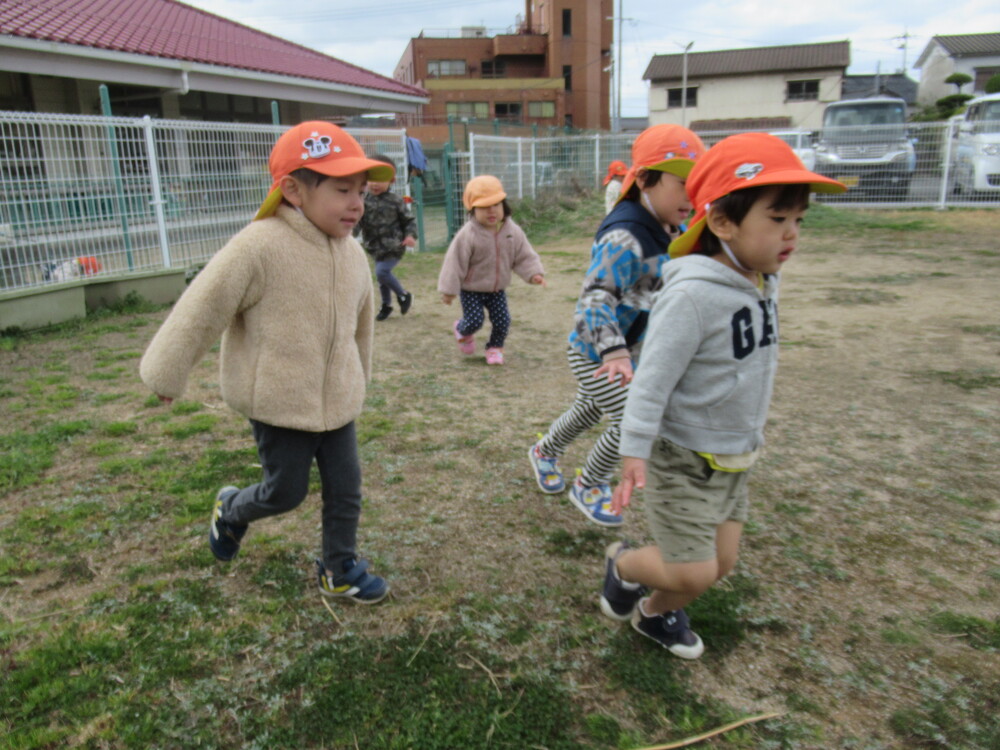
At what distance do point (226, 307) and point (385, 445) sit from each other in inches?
73.5

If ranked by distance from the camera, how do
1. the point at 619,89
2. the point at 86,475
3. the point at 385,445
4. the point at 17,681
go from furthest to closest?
the point at 619,89, the point at 385,445, the point at 86,475, the point at 17,681

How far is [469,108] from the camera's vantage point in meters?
41.8

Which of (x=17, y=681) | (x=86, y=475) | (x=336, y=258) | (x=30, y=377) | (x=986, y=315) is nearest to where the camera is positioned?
(x=17, y=681)

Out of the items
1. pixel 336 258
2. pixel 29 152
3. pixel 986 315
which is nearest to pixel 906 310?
pixel 986 315

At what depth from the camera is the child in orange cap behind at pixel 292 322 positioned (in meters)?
2.12

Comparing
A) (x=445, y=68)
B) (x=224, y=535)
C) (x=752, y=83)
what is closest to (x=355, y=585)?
(x=224, y=535)

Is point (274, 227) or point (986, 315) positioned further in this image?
point (986, 315)

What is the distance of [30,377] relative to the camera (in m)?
5.27

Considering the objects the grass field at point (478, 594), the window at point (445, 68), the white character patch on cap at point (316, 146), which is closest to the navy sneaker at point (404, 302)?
the grass field at point (478, 594)

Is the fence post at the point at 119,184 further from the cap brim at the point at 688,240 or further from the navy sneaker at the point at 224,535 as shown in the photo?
the cap brim at the point at 688,240

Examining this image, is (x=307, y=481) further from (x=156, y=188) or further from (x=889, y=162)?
(x=889, y=162)

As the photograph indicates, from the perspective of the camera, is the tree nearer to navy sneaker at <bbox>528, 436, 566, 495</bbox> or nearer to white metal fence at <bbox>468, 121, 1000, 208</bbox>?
white metal fence at <bbox>468, 121, 1000, 208</bbox>

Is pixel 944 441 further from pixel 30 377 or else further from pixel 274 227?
pixel 30 377

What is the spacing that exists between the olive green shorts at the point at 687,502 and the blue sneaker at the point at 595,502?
1.00 m
